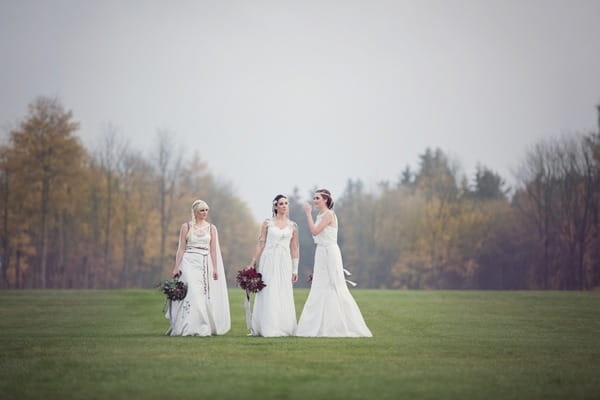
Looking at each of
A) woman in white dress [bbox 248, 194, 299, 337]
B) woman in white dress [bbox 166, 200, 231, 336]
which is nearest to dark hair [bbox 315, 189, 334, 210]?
woman in white dress [bbox 248, 194, 299, 337]

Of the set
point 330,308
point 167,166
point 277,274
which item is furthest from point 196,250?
point 167,166

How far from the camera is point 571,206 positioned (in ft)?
256

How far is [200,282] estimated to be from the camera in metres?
19.5

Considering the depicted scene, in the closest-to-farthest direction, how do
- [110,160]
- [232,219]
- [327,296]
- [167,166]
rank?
1. [327,296]
2. [110,160]
3. [167,166]
4. [232,219]

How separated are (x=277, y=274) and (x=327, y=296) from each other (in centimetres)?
140

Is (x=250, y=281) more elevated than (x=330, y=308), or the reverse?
(x=250, y=281)

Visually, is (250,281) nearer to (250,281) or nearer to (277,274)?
(250,281)

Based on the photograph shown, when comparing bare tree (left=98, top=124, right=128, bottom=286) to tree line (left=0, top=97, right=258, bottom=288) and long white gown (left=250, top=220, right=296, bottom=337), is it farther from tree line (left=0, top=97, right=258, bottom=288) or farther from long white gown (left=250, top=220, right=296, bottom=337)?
long white gown (left=250, top=220, right=296, bottom=337)

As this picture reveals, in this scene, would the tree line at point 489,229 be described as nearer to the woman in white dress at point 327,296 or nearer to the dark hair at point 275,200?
the dark hair at point 275,200

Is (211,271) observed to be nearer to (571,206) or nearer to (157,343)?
(157,343)

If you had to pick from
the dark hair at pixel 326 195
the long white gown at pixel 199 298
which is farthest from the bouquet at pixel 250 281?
the dark hair at pixel 326 195

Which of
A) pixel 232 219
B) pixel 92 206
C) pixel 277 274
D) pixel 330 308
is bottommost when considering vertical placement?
pixel 330 308

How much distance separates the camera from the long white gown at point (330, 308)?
59.4 feet

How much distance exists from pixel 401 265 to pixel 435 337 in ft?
233
